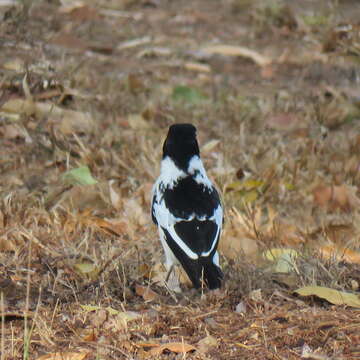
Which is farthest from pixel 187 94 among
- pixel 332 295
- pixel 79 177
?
pixel 332 295

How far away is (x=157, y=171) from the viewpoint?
7.14 metres

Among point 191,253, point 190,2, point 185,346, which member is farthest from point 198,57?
point 185,346

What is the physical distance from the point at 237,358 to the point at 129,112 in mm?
4503

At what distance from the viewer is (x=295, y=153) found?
802cm

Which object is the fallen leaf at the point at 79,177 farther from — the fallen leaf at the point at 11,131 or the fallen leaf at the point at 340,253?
the fallen leaf at the point at 340,253

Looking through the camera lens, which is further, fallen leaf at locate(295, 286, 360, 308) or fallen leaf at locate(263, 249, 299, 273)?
fallen leaf at locate(263, 249, 299, 273)

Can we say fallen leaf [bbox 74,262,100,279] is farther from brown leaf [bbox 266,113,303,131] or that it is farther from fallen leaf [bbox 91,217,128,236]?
brown leaf [bbox 266,113,303,131]

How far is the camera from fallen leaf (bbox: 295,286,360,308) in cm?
467

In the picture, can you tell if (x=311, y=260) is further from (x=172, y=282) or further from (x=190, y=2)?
(x=190, y=2)

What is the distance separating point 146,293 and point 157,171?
2388mm

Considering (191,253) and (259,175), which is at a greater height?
(191,253)

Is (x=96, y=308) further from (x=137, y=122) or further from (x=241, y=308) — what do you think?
(x=137, y=122)

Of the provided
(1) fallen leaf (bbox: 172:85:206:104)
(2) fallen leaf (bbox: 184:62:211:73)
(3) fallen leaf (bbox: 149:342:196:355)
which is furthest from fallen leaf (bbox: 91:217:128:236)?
(2) fallen leaf (bbox: 184:62:211:73)

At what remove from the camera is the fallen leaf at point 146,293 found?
4.82 m
